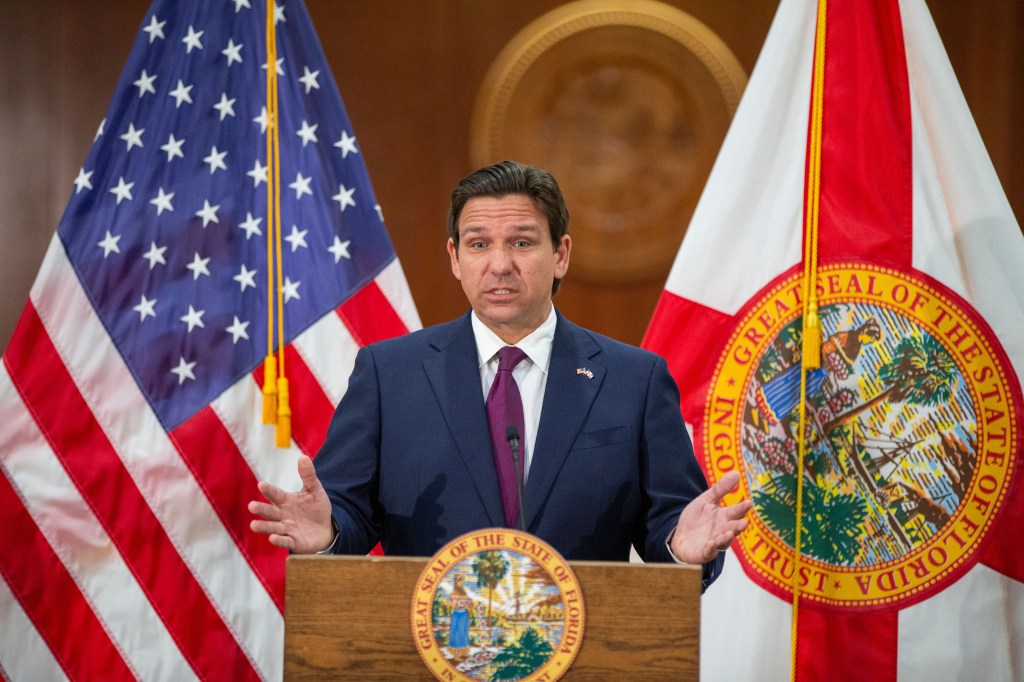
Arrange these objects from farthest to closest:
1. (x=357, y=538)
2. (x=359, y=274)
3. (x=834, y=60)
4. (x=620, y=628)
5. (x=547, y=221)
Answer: (x=359, y=274)
(x=834, y=60)
(x=547, y=221)
(x=357, y=538)
(x=620, y=628)

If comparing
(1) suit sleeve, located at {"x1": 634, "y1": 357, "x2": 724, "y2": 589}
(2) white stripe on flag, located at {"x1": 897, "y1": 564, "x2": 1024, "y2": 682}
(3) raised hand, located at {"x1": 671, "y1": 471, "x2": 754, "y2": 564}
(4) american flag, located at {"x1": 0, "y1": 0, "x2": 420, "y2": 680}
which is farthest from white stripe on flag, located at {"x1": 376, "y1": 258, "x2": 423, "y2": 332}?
(2) white stripe on flag, located at {"x1": 897, "y1": 564, "x2": 1024, "y2": 682}

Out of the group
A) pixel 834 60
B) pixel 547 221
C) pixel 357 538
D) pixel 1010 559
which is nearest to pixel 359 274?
pixel 547 221

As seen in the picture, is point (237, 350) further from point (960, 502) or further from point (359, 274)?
point (960, 502)

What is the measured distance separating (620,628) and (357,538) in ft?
1.97

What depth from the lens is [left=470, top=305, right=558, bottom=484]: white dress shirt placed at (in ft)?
6.48

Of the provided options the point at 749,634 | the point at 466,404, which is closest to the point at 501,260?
the point at 466,404

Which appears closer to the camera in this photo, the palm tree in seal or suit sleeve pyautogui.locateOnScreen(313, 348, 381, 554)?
the palm tree in seal

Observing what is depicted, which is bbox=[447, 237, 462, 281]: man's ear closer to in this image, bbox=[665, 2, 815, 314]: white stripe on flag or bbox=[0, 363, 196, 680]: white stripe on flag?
bbox=[665, 2, 815, 314]: white stripe on flag

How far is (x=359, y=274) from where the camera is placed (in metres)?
2.88

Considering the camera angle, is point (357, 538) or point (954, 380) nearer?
point (357, 538)

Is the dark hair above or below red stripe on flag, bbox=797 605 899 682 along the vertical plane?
above

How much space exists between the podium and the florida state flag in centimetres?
124

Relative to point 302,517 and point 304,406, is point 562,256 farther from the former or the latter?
point 304,406

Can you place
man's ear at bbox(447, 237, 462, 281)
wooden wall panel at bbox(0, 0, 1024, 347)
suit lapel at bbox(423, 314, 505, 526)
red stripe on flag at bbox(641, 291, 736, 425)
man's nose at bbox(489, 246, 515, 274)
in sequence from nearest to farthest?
1. suit lapel at bbox(423, 314, 505, 526)
2. man's nose at bbox(489, 246, 515, 274)
3. man's ear at bbox(447, 237, 462, 281)
4. red stripe on flag at bbox(641, 291, 736, 425)
5. wooden wall panel at bbox(0, 0, 1024, 347)
